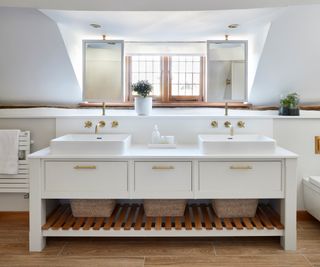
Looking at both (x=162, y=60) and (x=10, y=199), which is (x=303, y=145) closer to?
(x=162, y=60)

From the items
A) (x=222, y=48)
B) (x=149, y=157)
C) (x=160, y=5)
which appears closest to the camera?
(x=160, y=5)

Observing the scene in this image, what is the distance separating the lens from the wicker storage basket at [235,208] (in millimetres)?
2709

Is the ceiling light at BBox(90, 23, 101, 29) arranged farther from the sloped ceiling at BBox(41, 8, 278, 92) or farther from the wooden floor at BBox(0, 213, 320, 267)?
the wooden floor at BBox(0, 213, 320, 267)

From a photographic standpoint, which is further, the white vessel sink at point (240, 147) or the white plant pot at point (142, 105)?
the white plant pot at point (142, 105)

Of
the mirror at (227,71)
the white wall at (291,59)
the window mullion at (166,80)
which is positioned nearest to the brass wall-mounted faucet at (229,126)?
the mirror at (227,71)

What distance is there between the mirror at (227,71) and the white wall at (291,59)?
150mm

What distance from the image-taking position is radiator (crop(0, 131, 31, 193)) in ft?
10.2

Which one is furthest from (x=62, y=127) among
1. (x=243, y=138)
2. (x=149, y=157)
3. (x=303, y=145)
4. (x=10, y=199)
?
(x=303, y=145)

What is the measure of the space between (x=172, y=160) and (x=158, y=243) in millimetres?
715

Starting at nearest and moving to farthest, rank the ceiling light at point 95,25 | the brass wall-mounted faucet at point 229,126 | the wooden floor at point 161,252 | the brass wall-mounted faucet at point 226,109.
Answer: the wooden floor at point 161,252 < the ceiling light at point 95,25 < the brass wall-mounted faucet at point 229,126 < the brass wall-mounted faucet at point 226,109

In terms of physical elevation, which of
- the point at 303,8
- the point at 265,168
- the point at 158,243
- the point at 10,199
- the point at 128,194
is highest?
the point at 303,8

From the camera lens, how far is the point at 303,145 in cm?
315

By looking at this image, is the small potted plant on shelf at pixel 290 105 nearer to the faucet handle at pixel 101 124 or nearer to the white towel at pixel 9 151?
the faucet handle at pixel 101 124

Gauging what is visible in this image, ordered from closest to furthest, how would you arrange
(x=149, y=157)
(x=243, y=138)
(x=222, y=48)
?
(x=149, y=157) → (x=243, y=138) → (x=222, y=48)
